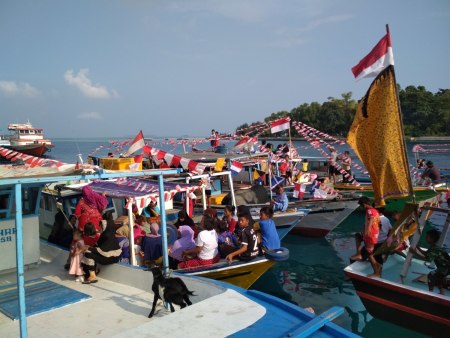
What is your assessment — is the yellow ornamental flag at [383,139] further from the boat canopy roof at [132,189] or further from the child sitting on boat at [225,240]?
the boat canopy roof at [132,189]

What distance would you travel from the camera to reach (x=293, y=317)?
451 cm

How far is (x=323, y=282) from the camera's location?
35.5 feet

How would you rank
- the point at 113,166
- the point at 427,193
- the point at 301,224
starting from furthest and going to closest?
the point at 427,193 < the point at 301,224 < the point at 113,166

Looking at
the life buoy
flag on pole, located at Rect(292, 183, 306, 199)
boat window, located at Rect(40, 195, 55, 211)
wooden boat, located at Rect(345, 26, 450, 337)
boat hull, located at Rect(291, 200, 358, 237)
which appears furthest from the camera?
flag on pole, located at Rect(292, 183, 306, 199)

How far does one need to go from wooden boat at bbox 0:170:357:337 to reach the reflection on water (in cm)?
431

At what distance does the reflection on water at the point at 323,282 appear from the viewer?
8297 millimetres

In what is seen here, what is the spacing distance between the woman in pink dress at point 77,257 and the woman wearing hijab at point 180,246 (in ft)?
6.61

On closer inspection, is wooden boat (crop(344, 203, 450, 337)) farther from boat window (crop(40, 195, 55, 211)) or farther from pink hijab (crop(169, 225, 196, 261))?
boat window (crop(40, 195, 55, 211))

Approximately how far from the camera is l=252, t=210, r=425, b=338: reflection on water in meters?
8.30

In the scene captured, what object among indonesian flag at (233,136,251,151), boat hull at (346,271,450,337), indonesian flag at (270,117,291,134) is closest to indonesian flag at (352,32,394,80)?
boat hull at (346,271,450,337)

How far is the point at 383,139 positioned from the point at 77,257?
5681mm

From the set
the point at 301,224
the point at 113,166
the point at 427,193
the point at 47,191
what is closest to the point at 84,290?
the point at 47,191

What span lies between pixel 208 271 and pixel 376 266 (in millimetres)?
3239

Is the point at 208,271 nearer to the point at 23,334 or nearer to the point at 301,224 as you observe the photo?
the point at 23,334
